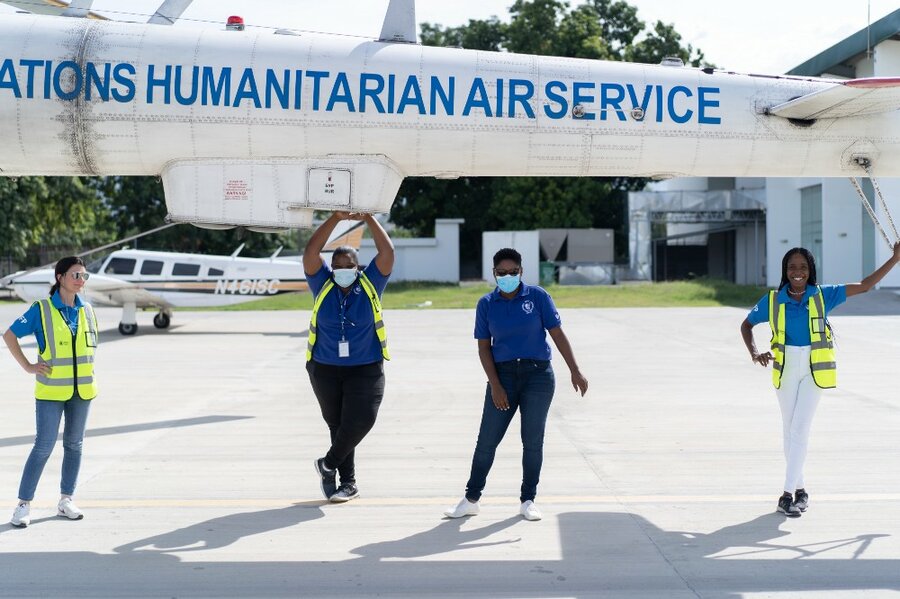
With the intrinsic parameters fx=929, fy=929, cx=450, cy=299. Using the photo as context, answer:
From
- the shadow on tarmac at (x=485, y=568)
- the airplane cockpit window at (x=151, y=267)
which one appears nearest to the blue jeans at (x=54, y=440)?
the shadow on tarmac at (x=485, y=568)

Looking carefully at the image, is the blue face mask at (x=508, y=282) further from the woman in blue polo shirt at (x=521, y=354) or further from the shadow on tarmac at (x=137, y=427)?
the shadow on tarmac at (x=137, y=427)

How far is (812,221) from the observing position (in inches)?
1537

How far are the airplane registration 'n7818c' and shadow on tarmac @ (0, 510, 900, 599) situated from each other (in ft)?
9.03

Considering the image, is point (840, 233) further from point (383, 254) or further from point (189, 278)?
point (383, 254)

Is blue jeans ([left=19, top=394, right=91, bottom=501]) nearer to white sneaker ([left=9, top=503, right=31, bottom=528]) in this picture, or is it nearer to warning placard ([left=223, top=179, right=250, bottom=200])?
white sneaker ([left=9, top=503, right=31, bottom=528])

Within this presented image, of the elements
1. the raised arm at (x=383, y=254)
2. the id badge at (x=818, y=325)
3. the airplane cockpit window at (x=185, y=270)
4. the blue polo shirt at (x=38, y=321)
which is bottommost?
the id badge at (x=818, y=325)

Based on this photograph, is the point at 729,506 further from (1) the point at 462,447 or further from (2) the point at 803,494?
(1) the point at 462,447

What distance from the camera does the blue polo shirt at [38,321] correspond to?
6.28 meters

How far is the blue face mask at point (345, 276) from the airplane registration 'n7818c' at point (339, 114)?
716 millimetres

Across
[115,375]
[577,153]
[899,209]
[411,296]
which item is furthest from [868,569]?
[411,296]

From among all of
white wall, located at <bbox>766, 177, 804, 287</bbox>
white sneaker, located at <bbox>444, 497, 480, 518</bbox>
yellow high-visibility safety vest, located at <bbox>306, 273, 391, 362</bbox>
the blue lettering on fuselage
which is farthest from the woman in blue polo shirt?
white wall, located at <bbox>766, 177, 804, 287</bbox>

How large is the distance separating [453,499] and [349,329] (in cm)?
155

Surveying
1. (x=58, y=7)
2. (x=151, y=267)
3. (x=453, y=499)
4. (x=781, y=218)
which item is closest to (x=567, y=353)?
(x=453, y=499)

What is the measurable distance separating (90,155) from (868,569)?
20.7 feet
